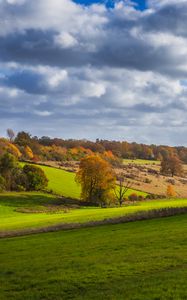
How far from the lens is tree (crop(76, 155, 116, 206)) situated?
108m

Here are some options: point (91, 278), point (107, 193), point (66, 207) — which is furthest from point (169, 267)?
point (107, 193)

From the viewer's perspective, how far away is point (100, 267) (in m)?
22.8

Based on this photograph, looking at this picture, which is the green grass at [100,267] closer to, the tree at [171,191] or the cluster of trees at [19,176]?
the cluster of trees at [19,176]

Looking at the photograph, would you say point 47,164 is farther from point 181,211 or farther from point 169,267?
point 169,267

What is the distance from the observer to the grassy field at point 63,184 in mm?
115375

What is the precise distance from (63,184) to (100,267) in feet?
327

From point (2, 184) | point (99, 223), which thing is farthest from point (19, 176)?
point (99, 223)

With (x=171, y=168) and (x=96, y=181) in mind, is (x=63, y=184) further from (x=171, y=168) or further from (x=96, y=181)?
(x=171, y=168)

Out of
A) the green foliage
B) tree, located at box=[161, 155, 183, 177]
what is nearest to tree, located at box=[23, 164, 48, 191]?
the green foliage

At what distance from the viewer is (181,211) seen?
49281 millimetres

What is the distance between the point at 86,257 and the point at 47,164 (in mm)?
120953

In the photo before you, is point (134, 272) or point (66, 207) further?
point (66, 207)

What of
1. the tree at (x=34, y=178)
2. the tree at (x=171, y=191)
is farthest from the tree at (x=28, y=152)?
the tree at (x=171, y=191)

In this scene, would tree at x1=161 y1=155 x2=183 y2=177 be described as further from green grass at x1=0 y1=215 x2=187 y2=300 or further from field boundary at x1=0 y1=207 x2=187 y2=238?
green grass at x1=0 y1=215 x2=187 y2=300
